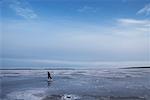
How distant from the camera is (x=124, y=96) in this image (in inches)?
634

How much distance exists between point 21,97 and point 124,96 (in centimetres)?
725

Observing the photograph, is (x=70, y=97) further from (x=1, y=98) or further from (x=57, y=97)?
(x=1, y=98)

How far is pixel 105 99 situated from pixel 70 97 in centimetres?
238

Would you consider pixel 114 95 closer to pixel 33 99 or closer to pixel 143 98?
pixel 143 98

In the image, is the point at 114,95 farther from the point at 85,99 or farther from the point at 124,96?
the point at 85,99

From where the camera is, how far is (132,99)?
15.1 metres

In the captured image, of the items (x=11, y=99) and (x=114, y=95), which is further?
(x=114, y=95)

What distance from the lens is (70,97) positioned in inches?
610

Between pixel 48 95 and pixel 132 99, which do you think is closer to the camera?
pixel 132 99

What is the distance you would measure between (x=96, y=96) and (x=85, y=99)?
1383 mm

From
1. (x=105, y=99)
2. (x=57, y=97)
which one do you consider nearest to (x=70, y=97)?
(x=57, y=97)

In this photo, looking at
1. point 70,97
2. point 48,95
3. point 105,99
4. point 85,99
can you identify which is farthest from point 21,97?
point 105,99

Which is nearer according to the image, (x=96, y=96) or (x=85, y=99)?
(x=85, y=99)

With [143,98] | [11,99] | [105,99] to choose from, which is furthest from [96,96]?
[11,99]
